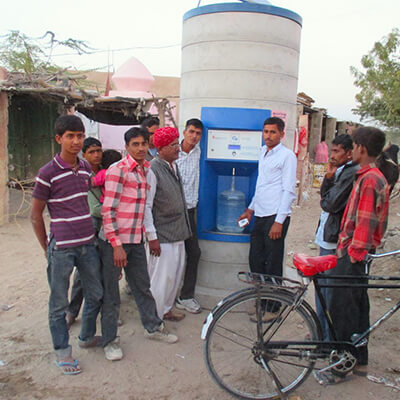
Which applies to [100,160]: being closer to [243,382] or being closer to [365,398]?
[243,382]

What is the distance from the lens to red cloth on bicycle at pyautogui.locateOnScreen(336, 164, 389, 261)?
2.64 metres

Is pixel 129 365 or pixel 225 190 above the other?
pixel 225 190

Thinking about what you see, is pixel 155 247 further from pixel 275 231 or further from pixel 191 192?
pixel 275 231

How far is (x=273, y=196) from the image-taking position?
3.71m

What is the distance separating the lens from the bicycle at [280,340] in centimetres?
265

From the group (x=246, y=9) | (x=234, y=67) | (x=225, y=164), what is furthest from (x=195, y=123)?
(x=246, y=9)

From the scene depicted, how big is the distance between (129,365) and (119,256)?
87 centimetres

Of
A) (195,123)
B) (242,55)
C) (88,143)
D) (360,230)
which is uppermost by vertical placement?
(242,55)

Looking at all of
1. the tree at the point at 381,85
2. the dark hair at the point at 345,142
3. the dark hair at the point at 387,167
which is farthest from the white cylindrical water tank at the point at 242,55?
the tree at the point at 381,85

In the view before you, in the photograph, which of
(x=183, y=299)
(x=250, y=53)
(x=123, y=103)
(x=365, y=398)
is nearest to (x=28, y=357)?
(x=183, y=299)

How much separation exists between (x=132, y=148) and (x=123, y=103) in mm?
6682

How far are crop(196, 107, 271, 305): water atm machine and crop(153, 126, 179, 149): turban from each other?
54cm

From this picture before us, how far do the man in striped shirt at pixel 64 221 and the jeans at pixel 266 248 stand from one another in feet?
5.25

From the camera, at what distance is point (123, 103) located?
9.45 meters
